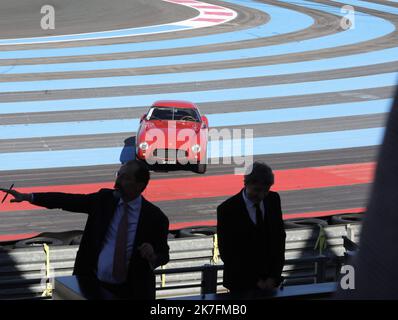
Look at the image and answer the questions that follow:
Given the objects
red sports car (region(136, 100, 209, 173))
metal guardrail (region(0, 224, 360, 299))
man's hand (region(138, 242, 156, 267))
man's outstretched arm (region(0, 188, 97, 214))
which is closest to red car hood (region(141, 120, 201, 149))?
red sports car (region(136, 100, 209, 173))

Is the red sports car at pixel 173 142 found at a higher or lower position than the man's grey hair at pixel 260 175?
lower

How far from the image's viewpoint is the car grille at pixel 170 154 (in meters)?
15.4

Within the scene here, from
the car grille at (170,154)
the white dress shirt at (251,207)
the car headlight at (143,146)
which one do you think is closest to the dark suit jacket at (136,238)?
the white dress shirt at (251,207)

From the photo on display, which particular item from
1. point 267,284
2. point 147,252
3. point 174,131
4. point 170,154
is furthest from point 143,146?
point 147,252

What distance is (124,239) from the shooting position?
4.92 metres

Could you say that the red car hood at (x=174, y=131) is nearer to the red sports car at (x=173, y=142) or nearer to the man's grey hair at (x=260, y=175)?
the red sports car at (x=173, y=142)

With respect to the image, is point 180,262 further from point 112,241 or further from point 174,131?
point 174,131

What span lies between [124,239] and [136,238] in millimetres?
82

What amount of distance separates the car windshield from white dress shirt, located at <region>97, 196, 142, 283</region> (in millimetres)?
11348

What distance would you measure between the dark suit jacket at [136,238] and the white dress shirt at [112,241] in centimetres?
3

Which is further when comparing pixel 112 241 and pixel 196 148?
pixel 196 148

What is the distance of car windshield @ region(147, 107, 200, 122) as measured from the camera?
16344mm

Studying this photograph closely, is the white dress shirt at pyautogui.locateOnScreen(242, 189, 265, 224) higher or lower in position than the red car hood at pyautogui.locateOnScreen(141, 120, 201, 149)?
higher

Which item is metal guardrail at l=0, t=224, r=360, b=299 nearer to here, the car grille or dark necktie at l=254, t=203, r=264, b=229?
dark necktie at l=254, t=203, r=264, b=229
